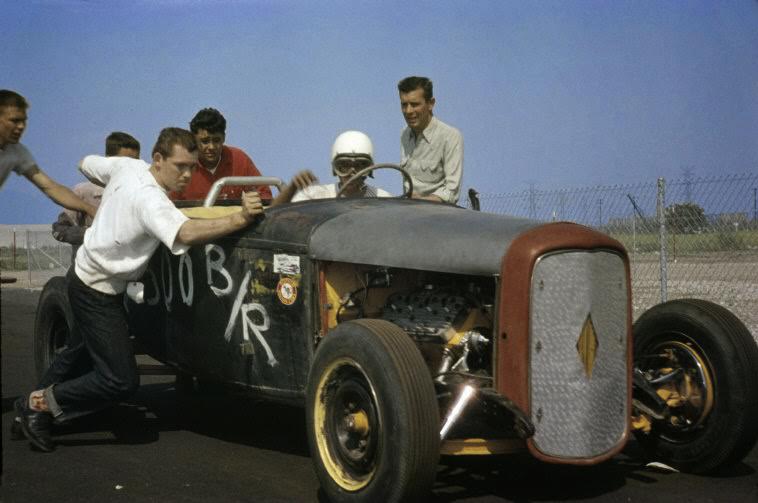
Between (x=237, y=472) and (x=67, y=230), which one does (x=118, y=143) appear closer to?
(x=67, y=230)

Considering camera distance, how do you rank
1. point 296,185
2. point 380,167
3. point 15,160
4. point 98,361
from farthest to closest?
point 15,160
point 296,185
point 380,167
point 98,361

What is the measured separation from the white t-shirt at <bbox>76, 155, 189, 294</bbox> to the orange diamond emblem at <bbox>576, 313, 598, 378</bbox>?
2.24m

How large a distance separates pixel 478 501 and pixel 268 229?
1832 mm

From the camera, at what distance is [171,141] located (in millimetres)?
5434

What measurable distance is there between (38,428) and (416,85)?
3.44 metres

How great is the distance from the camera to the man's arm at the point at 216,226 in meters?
5.00

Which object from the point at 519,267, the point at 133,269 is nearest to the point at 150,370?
the point at 133,269

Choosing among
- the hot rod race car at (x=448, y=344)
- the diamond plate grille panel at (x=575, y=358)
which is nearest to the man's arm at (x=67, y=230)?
the hot rod race car at (x=448, y=344)

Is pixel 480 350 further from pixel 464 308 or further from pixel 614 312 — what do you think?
pixel 614 312

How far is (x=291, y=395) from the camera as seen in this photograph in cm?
488

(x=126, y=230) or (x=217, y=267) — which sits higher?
(x=126, y=230)

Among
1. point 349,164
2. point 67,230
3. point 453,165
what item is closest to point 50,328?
point 67,230

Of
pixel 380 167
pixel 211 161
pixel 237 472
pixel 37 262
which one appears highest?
pixel 211 161

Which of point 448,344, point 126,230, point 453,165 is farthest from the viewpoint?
point 453,165
